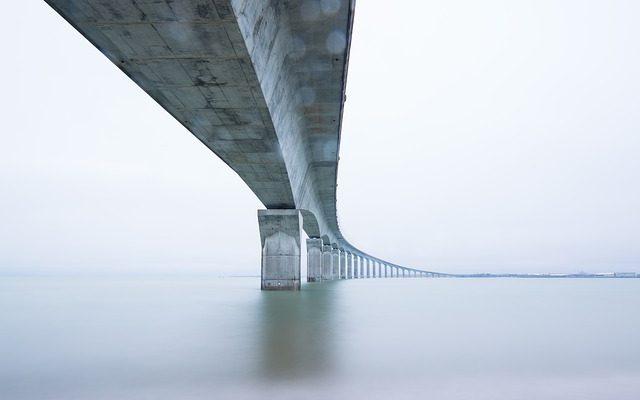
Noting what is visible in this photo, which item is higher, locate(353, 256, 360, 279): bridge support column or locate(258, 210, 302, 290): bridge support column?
locate(258, 210, 302, 290): bridge support column

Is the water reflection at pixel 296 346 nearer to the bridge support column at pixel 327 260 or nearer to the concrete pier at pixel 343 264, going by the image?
the bridge support column at pixel 327 260

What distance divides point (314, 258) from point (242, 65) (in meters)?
44.2

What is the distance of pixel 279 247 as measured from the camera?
2742 centimetres

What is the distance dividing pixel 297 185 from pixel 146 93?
40.8 ft

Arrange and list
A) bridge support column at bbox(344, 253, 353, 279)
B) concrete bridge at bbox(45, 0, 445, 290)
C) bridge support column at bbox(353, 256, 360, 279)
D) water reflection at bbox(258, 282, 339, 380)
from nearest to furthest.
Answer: water reflection at bbox(258, 282, 339, 380), concrete bridge at bbox(45, 0, 445, 290), bridge support column at bbox(344, 253, 353, 279), bridge support column at bbox(353, 256, 360, 279)

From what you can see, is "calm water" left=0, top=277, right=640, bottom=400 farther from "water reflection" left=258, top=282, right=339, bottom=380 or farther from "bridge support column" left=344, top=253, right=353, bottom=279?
"bridge support column" left=344, top=253, right=353, bottom=279

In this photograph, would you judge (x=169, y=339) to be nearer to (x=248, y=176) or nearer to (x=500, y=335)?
(x=500, y=335)

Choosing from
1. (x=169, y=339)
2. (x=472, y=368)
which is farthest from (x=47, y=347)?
(x=472, y=368)

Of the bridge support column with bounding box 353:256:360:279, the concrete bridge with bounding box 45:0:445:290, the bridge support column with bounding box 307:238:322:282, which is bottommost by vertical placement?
the bridge support column with bounding box 353:256:360:279

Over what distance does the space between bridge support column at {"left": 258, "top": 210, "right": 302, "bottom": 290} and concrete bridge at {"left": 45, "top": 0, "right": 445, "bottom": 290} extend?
413cm

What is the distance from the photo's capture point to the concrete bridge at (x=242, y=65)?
962 cm

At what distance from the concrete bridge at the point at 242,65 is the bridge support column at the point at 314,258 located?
30982 mm

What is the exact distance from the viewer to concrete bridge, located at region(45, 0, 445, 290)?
962 cm

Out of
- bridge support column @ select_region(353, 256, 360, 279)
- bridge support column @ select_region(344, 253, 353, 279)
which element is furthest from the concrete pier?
bridge support column @ select_region(353, 256, 360, 279)
